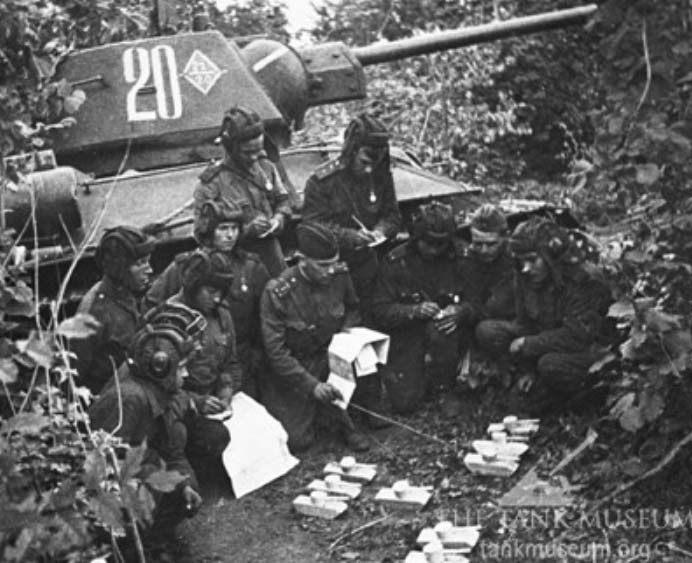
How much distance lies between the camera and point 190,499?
21.3 ft

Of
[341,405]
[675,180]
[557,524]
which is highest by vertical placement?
[675,180]

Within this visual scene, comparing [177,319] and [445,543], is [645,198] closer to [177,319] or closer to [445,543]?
[445,543]

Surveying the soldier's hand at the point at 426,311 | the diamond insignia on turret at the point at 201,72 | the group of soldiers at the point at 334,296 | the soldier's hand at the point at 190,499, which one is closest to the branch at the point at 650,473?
the group of soldiers at the point at 334,296

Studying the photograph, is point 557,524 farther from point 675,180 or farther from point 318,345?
point 318,345

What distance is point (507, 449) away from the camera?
7707mm

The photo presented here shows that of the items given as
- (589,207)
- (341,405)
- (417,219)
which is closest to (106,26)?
(417,219)

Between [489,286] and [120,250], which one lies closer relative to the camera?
[120,250]

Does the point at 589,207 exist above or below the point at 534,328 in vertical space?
above

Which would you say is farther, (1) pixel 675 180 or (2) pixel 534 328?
(2) pixel 534 328

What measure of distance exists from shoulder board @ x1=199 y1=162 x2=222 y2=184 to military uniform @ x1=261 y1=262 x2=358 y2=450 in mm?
725

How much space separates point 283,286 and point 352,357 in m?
0.57

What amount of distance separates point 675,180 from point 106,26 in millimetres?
6670

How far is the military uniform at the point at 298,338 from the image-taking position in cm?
834

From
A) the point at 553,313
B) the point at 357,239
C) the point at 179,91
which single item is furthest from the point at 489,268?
the point at 179,91
